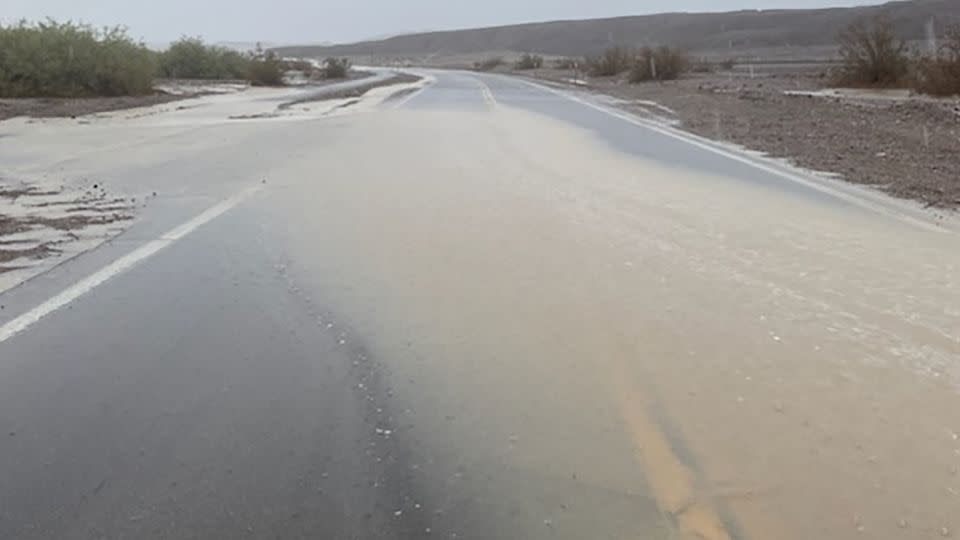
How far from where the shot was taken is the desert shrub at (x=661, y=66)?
64.1 meters

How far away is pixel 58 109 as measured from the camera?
119ft

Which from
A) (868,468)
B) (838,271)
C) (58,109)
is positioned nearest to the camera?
(868,468)

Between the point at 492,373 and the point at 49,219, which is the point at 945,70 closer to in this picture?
the point at 49,219

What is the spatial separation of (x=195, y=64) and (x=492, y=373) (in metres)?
73.8

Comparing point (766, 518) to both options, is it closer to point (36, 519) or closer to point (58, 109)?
point (36, 519)

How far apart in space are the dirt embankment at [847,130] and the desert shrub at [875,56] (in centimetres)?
174

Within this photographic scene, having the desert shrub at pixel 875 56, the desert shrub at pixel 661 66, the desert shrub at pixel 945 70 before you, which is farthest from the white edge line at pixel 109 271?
the desert shrub at pixel 661 66

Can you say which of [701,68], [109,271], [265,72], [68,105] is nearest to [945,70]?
[68,105]

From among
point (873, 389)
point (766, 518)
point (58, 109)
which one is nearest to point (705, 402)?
point (873, 389)

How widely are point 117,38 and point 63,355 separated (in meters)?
43.6

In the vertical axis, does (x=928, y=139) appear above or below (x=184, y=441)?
below

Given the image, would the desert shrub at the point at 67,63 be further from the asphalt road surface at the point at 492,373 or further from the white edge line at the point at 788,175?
the asphalt road surface at the point at 492,373

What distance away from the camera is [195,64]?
7700 cm

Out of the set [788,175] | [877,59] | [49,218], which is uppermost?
[49,218]
